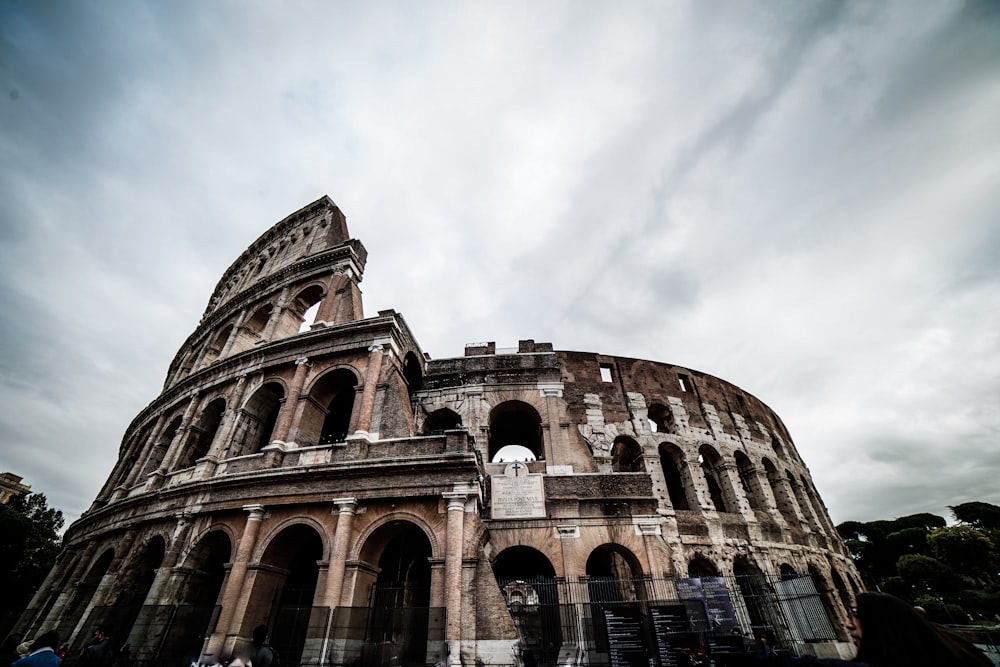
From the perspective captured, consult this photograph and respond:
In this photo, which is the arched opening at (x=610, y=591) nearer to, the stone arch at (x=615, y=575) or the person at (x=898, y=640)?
the stone arch at (x=615, y=575)

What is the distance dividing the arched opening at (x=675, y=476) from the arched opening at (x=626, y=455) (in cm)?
92

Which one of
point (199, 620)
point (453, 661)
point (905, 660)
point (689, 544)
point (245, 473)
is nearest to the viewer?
point (905, 660)

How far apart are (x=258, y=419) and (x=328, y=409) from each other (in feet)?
7.85

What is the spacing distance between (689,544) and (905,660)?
1422 cm

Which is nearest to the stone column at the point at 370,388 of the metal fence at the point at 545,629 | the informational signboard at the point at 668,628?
the metal fence at the point at 545,629

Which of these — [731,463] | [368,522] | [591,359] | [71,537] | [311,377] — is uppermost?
[591,359]

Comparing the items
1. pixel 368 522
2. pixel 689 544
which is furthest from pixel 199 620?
pixel 689 544

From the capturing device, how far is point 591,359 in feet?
57.7

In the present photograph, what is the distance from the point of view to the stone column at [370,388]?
37.4ft

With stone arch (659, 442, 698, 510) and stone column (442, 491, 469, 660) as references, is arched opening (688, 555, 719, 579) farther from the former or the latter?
stone column (442, 491, 469, 660)

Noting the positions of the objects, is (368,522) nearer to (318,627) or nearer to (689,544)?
(318,627)

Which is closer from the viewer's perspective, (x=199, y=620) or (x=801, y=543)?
(x=199, y=620)

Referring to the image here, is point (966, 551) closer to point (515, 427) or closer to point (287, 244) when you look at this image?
point (515, 427)

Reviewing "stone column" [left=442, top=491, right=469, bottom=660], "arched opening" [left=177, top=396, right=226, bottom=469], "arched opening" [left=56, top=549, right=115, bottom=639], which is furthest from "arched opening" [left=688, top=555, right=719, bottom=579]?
"arched opening" [left=56, top=549, right=115, bottom=639]
